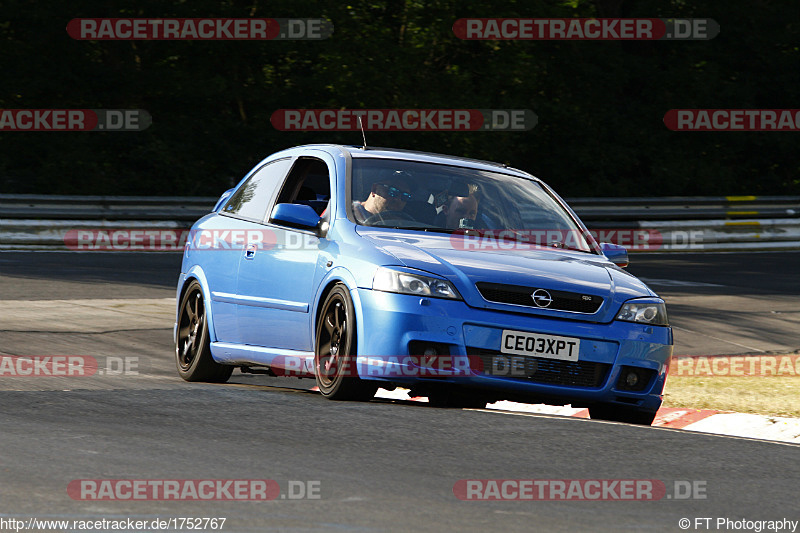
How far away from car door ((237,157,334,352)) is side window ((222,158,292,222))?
15 cm

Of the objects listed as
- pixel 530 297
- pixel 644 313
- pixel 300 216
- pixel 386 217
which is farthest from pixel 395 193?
pixel 644 313

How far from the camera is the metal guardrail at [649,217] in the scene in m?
22.3

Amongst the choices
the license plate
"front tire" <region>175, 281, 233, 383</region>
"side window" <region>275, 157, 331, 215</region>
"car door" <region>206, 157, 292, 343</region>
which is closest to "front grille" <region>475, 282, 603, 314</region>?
the license plate

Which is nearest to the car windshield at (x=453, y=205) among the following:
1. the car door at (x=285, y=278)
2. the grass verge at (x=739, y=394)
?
the car door at (x=285, y=278)

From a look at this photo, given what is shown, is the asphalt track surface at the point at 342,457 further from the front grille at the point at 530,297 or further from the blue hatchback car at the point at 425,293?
the front grille at the point at 530,297

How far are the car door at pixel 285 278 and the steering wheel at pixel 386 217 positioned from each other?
308 mm

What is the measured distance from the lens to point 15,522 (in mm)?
4625

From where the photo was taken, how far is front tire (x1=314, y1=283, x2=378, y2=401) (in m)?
7.54

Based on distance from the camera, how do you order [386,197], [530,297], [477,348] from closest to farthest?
1. [477,348]
2. [530,297]
3. [386,197]

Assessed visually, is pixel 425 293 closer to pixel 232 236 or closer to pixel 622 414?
pixel 622 414

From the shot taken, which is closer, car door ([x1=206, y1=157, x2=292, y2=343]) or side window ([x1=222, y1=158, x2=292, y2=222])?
car door ([x1=206, y1=157, x2=292, y2=343])

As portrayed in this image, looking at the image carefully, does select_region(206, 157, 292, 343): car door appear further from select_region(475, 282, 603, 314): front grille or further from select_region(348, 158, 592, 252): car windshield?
select_region(475, 282, 603, 314): front grille

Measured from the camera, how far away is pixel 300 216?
26.8ft

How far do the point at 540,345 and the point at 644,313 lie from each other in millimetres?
726
